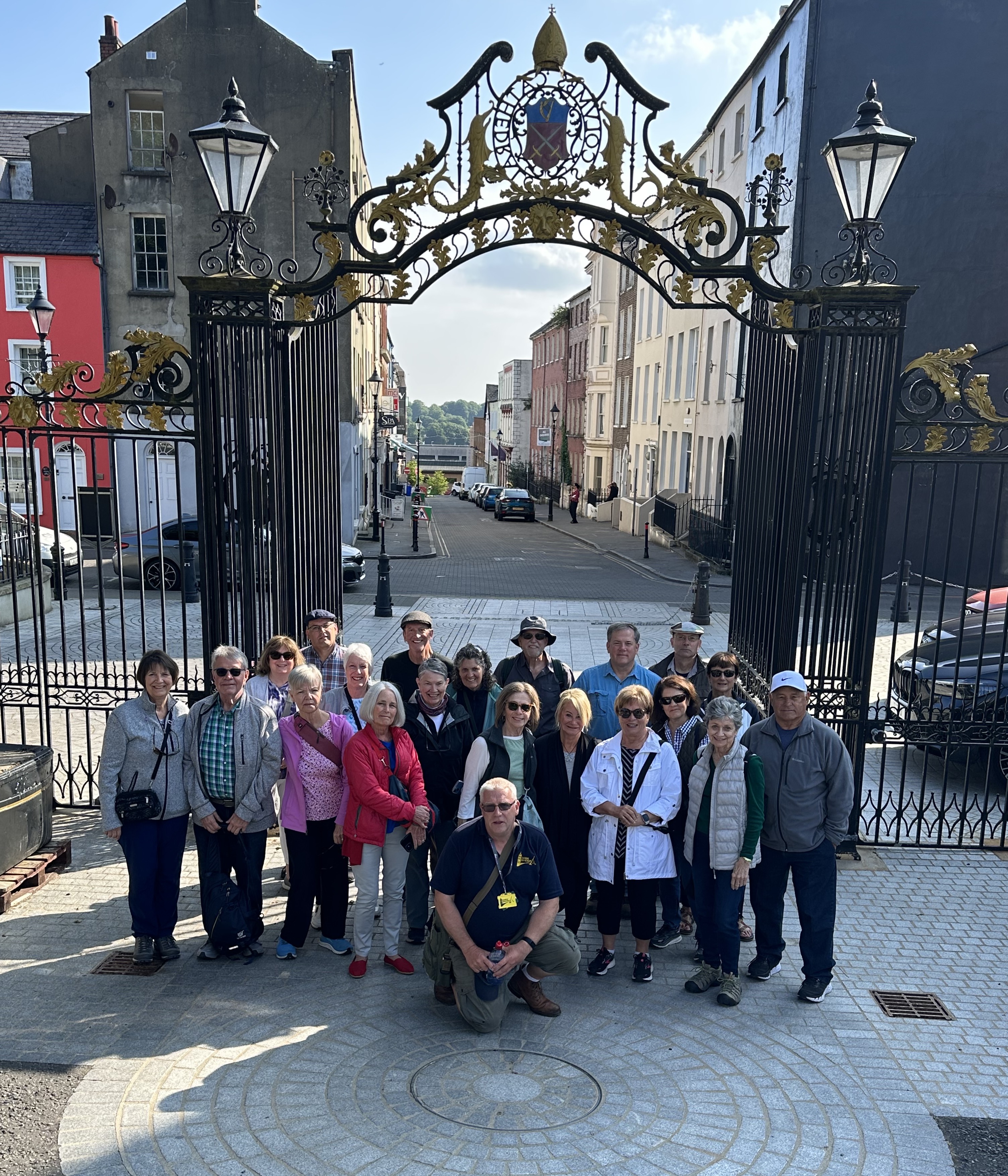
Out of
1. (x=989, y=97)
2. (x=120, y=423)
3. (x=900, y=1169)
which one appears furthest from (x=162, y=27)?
(x=900, y=1169)

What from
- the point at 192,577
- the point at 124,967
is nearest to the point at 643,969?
the point at 124,967

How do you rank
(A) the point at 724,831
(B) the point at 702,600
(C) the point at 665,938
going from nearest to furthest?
(A) the point at 724,831 < (C) the point at 665,938 < (B) the point at 702,600

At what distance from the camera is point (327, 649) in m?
6.88

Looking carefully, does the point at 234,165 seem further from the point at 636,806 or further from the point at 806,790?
the point at 806,790

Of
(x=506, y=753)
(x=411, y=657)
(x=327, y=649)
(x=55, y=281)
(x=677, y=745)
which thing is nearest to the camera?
(x=506, y=753)

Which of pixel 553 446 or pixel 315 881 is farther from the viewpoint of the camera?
pixel 553 446

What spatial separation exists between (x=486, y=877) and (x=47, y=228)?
27583 millimetres

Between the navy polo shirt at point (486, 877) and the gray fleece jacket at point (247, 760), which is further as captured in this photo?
the gray fleece jacket at point (247, 760)

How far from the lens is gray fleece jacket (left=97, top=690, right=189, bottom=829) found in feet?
18.3

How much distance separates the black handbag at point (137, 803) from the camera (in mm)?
5539

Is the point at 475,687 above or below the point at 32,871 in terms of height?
above

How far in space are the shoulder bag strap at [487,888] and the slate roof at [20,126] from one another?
31.9 metres

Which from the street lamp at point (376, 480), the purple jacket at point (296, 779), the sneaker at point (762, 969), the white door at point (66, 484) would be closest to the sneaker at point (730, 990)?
the sneaker at point (762, 969)

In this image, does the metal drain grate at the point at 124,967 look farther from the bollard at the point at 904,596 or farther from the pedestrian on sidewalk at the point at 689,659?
the bollard at the point at 904,596
